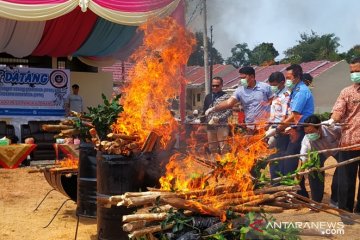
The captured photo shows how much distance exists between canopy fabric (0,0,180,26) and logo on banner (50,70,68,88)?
2.74 m

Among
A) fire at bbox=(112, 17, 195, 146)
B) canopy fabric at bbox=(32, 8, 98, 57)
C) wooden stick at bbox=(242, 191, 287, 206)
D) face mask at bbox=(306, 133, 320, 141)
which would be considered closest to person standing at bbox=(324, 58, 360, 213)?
face mask at bbox=(306, 133, 320, 141)

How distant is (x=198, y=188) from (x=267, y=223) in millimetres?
713

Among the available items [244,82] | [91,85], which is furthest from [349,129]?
[91,85]

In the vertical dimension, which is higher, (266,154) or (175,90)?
(175,90)

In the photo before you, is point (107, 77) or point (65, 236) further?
point (107, 77)

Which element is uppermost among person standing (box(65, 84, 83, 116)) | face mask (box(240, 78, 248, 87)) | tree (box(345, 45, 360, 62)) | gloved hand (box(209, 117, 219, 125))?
tree (box(345, 45, 360, 62))

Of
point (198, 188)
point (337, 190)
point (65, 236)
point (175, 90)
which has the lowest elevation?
point (65, 236)

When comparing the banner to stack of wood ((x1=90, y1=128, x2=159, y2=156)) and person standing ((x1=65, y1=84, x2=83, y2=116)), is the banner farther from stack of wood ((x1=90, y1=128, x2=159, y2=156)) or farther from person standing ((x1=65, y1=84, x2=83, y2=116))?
stack of wood ((x1=90, y1=128, x2=159, y2=156))

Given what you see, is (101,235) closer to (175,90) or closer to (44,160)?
(175,90)

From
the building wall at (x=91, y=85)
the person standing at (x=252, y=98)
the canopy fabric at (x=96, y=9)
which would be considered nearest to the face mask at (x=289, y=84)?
the person standing at (x=252, y=98)

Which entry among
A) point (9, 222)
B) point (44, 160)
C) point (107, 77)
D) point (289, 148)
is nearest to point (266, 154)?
point (289, 148)

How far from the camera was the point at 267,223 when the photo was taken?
3328mm

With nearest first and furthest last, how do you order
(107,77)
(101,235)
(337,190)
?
(101,235), (337,190), (107,77)

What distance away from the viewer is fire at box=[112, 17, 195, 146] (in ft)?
16.0
